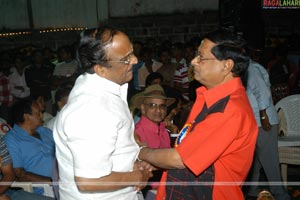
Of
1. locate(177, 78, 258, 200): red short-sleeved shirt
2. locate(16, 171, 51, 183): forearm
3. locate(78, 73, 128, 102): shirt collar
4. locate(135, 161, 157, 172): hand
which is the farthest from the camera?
locate(16, 171, 51, 183): forearm

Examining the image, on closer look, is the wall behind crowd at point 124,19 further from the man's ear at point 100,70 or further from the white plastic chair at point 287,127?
the man's ear at point 100,70

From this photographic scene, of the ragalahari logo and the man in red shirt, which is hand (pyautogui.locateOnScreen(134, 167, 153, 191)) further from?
the ragalahari logo

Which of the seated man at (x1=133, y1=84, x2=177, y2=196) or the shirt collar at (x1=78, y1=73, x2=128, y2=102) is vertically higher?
the shirt collar at (x1=78, y1=73, x2=128, y2=102)

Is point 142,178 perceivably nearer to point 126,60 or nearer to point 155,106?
point 126,60

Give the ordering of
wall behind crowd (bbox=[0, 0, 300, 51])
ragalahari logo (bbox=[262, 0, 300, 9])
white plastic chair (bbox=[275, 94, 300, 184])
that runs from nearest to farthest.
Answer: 1. white plastic chair (bbox=[275, 94, 300, 184])
2. ragalahari logo (bbox=[262, 0, 300, 9])
3. wall behind crowd (bbox=[0, 0, 300, 51])

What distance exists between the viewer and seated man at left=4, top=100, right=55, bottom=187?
345cm

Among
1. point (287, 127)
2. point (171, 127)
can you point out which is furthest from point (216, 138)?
point (287, 127)

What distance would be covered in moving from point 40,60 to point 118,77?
19.2 ft

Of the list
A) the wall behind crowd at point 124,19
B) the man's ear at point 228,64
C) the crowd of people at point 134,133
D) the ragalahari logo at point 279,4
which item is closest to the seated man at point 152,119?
the crowd of people at point 134,133

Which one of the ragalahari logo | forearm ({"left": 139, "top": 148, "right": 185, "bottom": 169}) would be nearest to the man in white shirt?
forearm ({"left": 139, "top": 148, "right": 185, "bottom": 169})

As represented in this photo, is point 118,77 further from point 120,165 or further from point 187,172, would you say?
point 187,172

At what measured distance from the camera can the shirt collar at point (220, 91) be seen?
6.76 feet

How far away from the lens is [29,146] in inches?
140

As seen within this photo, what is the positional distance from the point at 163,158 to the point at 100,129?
54 cm
